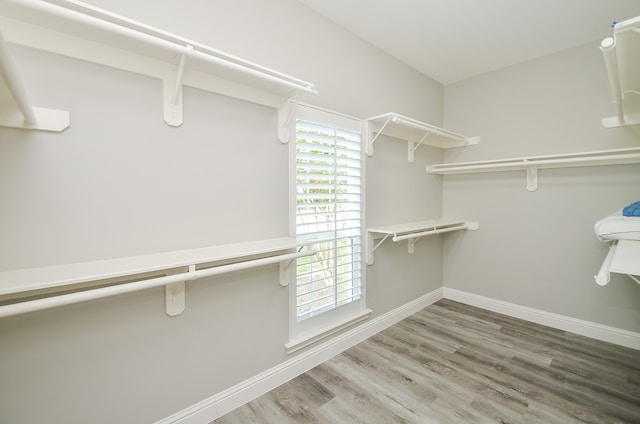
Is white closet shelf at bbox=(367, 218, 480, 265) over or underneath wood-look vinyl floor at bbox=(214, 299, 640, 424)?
over

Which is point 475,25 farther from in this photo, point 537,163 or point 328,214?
point 328,214

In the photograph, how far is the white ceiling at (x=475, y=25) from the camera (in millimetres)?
1895

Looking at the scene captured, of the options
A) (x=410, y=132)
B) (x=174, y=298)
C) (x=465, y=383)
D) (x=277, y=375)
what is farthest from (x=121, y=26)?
(x=465, y=383)

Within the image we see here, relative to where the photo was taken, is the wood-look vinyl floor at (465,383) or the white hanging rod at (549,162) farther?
the white hanging rod at (549,162)

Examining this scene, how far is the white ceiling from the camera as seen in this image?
6.22ft

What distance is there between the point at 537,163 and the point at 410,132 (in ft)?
3.64

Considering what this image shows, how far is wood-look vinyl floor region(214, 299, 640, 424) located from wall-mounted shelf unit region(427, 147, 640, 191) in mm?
1456

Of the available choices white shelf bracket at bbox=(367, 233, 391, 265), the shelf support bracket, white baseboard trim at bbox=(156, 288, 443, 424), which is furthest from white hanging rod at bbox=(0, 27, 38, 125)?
the shelf support bracket

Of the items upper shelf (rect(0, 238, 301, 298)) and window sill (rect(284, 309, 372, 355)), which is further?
window sill (rect(284, 309, 372, 355))

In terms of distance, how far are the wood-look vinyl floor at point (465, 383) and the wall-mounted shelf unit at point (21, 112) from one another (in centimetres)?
162

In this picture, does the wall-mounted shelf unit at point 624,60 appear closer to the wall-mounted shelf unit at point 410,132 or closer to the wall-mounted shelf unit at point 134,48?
the wall-mounted shelf unit at point 410,132

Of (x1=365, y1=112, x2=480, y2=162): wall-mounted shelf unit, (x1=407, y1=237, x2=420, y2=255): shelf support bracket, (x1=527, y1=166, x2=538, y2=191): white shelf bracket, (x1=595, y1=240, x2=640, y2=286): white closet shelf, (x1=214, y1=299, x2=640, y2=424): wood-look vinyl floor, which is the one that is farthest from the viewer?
(x1=407, y1=237, x2=420, y2=255): shelf support bracket

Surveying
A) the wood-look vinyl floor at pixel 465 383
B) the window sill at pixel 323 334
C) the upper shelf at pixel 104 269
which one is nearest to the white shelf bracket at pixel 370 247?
the window sill at pixel 323 334

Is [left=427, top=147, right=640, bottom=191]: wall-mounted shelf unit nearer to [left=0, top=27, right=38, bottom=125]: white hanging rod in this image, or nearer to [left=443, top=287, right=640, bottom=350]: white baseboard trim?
[left=443, top=287, right=640, bottom=350]: white baseboard trim
